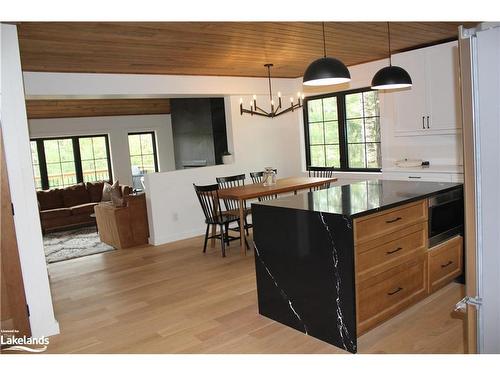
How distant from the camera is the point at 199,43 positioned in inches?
175

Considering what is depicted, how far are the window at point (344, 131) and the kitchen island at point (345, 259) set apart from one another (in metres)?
3.09

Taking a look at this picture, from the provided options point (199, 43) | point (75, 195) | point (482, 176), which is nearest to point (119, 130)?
point (75, 195)

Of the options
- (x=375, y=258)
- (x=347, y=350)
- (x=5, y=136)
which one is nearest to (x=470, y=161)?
(x=375, y=258)

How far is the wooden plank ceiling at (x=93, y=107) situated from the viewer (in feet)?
27.1

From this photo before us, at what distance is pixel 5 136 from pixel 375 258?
108 inches

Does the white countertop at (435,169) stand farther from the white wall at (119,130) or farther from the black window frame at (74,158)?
the black window frame at (74,158)

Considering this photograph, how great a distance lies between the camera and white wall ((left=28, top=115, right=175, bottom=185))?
9.00 metres

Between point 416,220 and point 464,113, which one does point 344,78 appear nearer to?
point 416,220

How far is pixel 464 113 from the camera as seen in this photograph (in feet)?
5.19

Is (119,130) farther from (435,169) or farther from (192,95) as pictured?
A: (435,169)

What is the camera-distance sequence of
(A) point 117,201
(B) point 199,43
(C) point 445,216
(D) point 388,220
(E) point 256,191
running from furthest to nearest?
(A) point 117,201 → (E) point 256,191 → (B) point 199,43 → (C) point 445,216 → (D) point 388,220

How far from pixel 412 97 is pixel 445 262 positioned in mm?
2805

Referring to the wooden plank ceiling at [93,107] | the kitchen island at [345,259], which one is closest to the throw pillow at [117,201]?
the wooden plank ceiling at [93,107]

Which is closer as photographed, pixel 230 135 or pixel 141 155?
pixel 230 135
